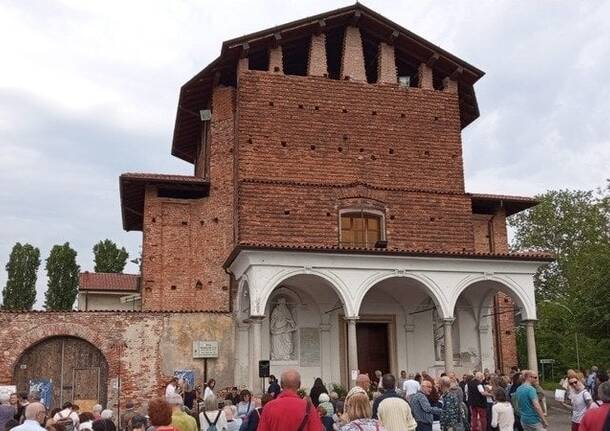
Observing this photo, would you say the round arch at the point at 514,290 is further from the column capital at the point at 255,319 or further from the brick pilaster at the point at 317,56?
the brick pilaster at the point at 317,56

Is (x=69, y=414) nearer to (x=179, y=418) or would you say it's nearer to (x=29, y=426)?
(x=179, y=418)

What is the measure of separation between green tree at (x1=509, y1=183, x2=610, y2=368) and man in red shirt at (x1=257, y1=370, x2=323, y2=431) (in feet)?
91.0

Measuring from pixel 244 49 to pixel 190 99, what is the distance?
12.7 ft

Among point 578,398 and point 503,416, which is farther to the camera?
point 578,398

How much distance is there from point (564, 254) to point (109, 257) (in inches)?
1248

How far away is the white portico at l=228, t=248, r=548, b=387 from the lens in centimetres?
1845

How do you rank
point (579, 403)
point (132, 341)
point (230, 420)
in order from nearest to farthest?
point (230, 420)
point (579, 403)
point (132, 341)

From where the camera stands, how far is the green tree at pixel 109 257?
5006 centimetres

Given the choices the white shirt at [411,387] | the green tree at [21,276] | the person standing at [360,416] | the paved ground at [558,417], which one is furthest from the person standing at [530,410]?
the green tree at [21,276]

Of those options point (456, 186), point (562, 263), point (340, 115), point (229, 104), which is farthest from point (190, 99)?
point (562, 263)

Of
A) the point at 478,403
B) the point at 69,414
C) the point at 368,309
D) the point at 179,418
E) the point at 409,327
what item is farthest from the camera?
the point at 409,327

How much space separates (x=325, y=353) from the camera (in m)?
20.8

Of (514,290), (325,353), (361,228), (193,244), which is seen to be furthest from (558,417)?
(193,244)

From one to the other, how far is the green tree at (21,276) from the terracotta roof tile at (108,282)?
10844 mm
